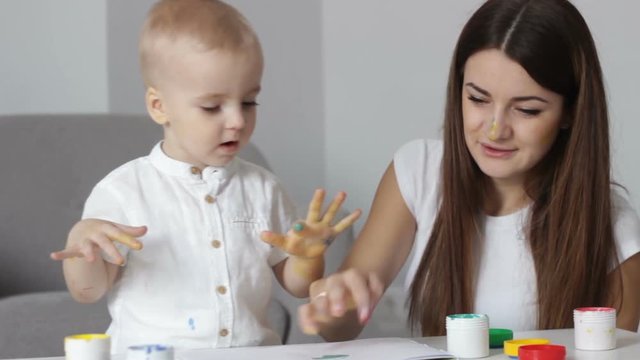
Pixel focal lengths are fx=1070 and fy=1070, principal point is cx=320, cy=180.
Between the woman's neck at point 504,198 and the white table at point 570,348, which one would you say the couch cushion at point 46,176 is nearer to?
the woman's neck at point 504,198

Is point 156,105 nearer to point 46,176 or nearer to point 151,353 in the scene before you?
point 151,353

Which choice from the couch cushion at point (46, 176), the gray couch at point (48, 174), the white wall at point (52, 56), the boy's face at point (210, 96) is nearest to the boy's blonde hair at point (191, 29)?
the boy's face at point (210, 96)

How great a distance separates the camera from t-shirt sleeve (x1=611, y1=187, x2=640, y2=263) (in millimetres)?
1652

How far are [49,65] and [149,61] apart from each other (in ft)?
6.56

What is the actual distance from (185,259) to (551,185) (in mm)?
630

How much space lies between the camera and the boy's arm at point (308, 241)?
1285 mm

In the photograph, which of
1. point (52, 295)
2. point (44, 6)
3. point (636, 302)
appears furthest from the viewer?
point (44, 6)

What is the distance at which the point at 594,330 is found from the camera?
47.9 inches

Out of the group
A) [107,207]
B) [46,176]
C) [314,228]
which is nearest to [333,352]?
[314,228]

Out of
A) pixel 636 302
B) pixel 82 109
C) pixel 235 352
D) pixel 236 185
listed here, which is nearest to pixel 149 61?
pixel 236 185

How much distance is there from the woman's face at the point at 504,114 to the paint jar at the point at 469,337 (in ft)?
1.45

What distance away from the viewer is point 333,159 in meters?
3.52

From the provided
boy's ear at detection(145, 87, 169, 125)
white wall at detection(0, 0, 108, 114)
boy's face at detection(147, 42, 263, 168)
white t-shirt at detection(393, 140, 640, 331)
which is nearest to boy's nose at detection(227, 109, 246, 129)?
boy's face at detection(147, 42, 263, 168)

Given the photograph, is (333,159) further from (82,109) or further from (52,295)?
(52,295)
